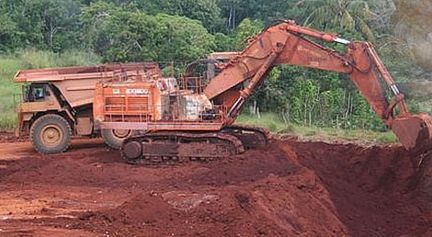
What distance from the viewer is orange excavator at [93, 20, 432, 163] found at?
55.7ft

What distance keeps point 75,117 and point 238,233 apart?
9076 millimetres

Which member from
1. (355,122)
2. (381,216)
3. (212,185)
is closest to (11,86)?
(355,122)

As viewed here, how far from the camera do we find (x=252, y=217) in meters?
11.8

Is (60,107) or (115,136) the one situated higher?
(60,107)

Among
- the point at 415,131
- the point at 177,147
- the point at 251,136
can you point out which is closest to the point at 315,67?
the point at 251,136

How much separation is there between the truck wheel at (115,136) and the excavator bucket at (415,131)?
691 centimetres

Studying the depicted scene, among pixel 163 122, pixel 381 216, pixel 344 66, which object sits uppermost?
pixel 344 66

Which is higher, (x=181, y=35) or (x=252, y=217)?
(x=181, y=35)

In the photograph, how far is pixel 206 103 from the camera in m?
17.8

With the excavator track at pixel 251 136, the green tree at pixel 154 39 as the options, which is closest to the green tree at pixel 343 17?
the green tree at pixel 154 39

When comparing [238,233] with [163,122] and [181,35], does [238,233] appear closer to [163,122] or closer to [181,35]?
[163,122]

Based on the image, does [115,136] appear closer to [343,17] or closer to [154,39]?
[154,39]

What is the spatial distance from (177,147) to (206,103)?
56.0 inches

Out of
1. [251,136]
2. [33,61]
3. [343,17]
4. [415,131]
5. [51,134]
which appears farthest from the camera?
[33,61]
